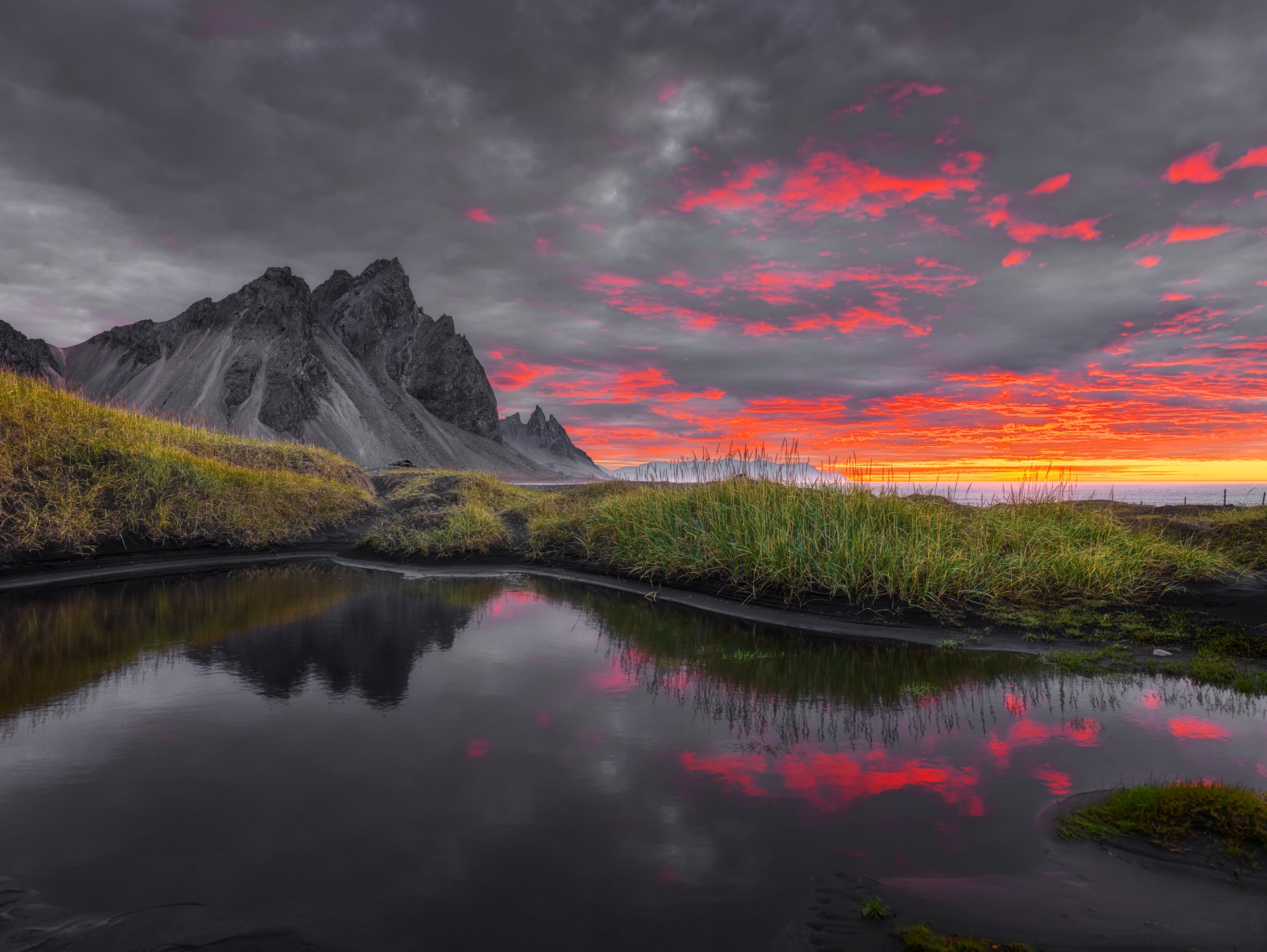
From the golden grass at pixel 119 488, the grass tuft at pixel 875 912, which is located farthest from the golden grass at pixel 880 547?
the golden grass at pixel 119 488

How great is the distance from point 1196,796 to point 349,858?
5.00 meters

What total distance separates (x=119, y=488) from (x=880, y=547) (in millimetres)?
17160

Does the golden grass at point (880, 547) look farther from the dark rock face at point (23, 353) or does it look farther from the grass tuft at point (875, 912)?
the dark rock face at point (23, 353)

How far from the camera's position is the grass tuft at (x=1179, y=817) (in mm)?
3295

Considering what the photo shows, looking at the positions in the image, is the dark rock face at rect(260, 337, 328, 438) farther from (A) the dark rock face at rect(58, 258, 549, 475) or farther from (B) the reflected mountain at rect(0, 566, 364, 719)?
(B) the reflected mountain at rect(0, 566, 364, 719)

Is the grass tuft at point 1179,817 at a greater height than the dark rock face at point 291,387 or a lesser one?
lesser

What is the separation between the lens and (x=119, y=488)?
14453 millimetres

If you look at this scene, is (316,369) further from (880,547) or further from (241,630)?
(880,547)

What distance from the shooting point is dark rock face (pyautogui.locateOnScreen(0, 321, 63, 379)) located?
94.6 meters

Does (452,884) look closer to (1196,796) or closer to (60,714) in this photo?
(1196,796)

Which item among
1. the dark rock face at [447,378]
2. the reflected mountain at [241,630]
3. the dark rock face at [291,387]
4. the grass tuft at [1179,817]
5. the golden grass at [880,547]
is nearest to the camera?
the grass tuft at [1179,817]

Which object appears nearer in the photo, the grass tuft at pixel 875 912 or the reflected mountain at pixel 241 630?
the grass tuft at pixel 875 912

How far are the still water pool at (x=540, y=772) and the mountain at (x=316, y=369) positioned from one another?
74039 millimetres

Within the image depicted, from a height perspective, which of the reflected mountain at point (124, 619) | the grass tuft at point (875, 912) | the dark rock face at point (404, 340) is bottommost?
the reflected mountain at point (124, 619)
